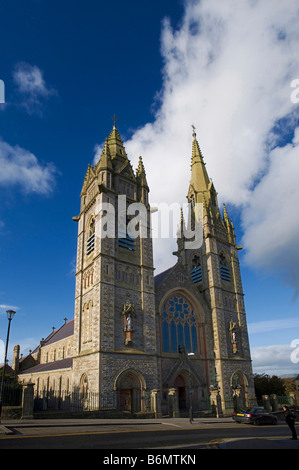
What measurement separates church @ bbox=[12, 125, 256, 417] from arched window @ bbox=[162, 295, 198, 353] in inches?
4.0

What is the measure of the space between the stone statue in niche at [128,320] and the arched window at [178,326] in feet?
18.4

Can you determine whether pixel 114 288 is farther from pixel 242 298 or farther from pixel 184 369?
pixel 242 298

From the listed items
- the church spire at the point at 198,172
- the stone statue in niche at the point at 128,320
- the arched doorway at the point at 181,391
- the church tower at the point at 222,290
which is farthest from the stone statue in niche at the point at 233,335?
the church spire at the point at 198,172

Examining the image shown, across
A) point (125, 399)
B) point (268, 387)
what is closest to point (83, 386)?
point (125, 399)

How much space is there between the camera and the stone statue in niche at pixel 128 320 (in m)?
26.5

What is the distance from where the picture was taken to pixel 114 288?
89.7 ft

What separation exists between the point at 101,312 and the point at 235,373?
17.9m

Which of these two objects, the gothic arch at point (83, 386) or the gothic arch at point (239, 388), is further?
the gothic arch at point (239, 388)

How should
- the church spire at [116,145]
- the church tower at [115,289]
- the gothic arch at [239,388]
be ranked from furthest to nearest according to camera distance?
1. the church spire at [116,145]
2. the gothic arch at [239,388]
3. the church tower at [115,289]

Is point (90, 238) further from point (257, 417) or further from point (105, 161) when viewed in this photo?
point (257, 417)

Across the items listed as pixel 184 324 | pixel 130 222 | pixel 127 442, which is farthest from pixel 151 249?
pixel 127 442

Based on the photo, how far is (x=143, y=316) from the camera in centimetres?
2856

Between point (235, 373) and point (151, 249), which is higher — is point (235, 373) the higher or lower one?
the lower one

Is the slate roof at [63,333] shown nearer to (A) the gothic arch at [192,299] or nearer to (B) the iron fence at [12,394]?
(B) the iron fence at [12,394]
